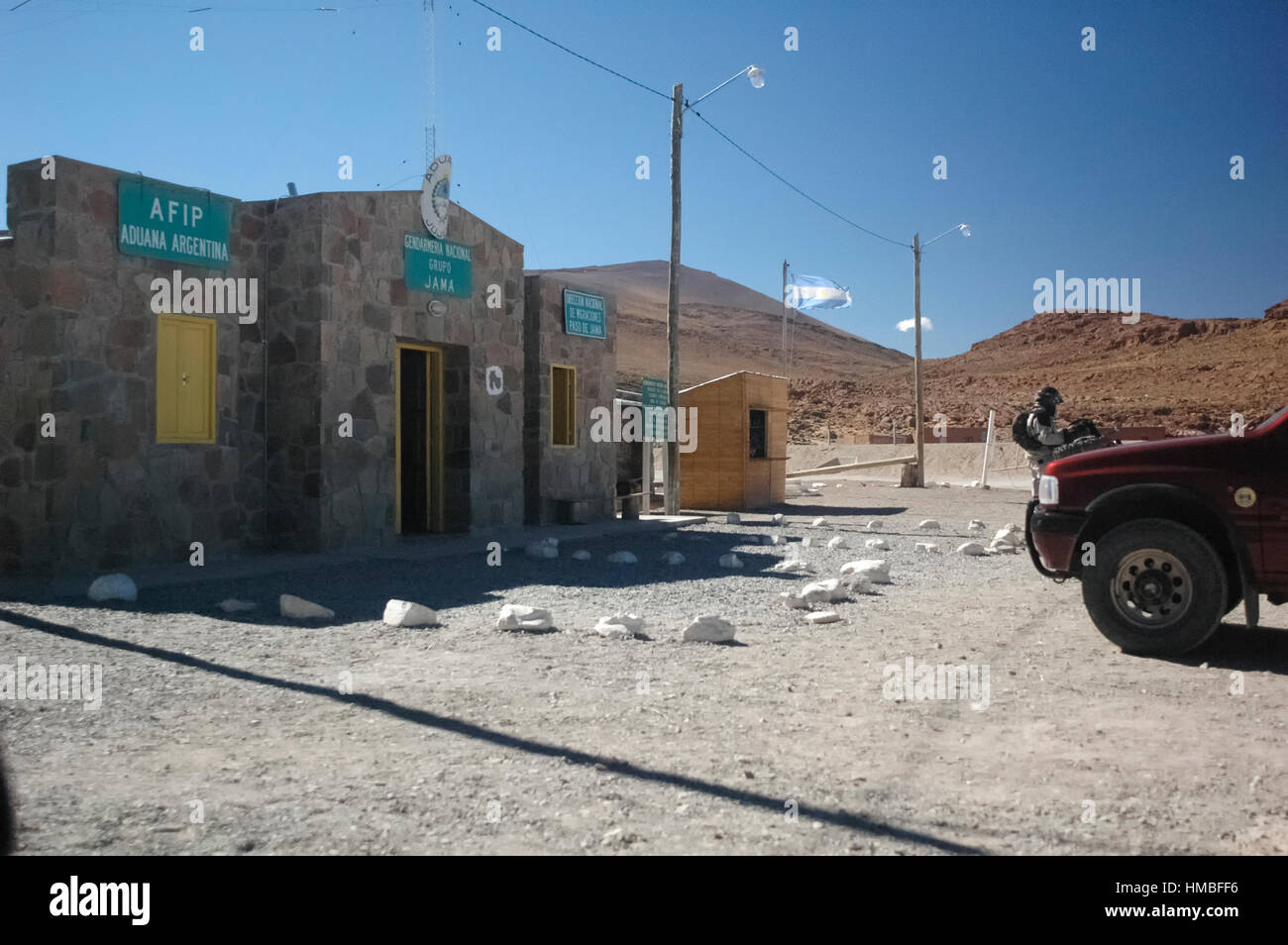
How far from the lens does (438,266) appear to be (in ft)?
45.9

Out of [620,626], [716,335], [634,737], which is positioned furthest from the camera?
[716,335]

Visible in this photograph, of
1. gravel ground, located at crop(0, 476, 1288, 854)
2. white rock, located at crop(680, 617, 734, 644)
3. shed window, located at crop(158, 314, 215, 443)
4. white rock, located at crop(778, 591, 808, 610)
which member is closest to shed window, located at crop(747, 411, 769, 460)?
shed window, located at crop(158, 314, 215, 443)

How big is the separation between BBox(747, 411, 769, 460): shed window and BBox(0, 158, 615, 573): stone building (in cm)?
637

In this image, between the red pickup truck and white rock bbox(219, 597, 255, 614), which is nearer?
the red pickup truck

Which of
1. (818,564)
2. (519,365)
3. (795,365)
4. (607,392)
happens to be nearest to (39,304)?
(519,365)

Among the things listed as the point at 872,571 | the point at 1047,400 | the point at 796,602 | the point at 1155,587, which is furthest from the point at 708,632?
the point at 1047,400

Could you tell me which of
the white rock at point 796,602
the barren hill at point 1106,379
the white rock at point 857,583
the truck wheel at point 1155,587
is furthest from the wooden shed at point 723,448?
the barren hill at point 1106,379

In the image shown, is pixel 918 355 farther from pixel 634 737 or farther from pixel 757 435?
pixel 634 737

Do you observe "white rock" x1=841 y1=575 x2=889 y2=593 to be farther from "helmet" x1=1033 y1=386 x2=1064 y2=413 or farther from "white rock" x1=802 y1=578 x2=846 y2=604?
"helmet" x1=1033 y1=386 x2=1064 y2=413

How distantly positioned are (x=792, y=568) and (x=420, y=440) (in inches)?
243

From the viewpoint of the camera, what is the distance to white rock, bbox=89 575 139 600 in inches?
333

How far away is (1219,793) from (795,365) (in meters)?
123
